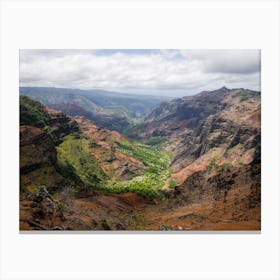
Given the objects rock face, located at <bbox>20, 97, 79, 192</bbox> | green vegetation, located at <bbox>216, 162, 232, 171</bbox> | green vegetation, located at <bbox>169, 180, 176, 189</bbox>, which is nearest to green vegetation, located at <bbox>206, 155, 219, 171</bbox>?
green vegetation, located at <bbox>216, 162, 232, 171</bbox>

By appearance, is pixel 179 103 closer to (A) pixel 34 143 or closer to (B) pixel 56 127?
(B) pixel 56 127

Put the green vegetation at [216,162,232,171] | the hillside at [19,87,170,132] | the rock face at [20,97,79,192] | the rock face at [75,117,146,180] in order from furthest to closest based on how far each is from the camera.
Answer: the rock face at [75,117,146,180], the hillside at [19,87,170,132], the green vegetation at [216,162,232,171], the rock face at [20,97,79,192]

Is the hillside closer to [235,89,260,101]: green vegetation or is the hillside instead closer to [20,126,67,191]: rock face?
[20,126,67,191]: rock face

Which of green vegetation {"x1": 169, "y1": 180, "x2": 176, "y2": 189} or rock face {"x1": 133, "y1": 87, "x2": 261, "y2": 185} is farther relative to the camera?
green vegetation {"x1": 169, "y1": 180, "x2": 176, "y2": 189}

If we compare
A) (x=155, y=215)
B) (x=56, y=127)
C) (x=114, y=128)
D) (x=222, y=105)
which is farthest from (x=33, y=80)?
(x=222, y=105)

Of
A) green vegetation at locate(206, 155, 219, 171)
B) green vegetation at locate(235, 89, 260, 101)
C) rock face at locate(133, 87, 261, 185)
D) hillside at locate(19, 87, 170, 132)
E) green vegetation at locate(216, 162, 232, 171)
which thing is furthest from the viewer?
green vegetation at locate(206, 155, 219, 171)

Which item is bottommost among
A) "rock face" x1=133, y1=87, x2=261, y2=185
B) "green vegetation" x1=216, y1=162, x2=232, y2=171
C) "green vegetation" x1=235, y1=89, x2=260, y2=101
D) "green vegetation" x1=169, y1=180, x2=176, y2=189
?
"green vegetation" x1=169, y1=180, x2=176, y2=189

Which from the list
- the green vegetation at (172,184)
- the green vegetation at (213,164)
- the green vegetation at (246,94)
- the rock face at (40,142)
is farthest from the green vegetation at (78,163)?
the green vegetation at (246,94)
